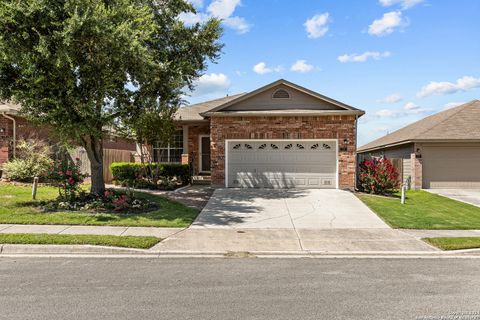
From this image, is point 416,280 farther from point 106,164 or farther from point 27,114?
point 106,164

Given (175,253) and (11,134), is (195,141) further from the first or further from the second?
(175,253)

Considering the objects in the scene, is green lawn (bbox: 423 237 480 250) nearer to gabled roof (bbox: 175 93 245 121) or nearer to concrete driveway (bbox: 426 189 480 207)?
concrete driveway (bbox: 426 189 480 207)

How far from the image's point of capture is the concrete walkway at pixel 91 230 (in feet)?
27.8

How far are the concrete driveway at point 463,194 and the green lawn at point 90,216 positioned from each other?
11.6 meters

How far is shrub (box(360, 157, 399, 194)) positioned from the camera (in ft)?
51.8

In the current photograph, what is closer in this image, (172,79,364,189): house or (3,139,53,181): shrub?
(3,139,53,181): shrub

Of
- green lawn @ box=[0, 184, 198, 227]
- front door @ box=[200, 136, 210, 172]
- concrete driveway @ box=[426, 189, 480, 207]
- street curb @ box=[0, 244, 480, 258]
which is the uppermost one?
front door @ box=[200, 136, 210, 172]

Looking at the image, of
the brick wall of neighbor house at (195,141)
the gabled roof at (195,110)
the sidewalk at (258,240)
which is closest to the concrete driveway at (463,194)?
the sidewalk at (258,240)

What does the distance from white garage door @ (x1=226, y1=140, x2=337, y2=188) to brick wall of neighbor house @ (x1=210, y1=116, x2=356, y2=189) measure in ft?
0.96

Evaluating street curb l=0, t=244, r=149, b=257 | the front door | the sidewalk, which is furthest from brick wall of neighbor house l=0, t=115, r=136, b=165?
street curb l=0, t=244, r=149, b=257

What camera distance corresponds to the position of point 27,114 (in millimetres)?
11172

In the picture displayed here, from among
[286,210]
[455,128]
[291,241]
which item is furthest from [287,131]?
[455,128]

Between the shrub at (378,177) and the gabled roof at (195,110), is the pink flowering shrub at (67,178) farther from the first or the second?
the shrub at (378,177)

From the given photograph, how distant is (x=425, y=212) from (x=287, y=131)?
6.73m
